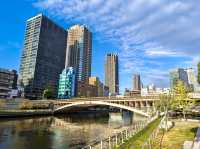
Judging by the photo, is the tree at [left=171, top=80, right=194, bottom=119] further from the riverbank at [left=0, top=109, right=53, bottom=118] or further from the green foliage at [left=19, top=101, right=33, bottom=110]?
the green foliage at [left=19, top=101, right=33, bottom=110]

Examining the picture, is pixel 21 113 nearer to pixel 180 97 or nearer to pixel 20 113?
pixel 20 113

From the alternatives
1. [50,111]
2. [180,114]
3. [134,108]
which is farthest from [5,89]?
[180,114]

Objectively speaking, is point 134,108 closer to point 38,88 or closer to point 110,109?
point 110,109

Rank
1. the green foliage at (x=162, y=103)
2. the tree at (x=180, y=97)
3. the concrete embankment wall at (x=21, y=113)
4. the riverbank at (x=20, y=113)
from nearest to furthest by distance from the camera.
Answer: the tree at (x=180, y=97)
the green foliage at (x=162, y=103)
the riverbank at (x=20, y=113)
the concrete embankment wall at (x=21, y=113)

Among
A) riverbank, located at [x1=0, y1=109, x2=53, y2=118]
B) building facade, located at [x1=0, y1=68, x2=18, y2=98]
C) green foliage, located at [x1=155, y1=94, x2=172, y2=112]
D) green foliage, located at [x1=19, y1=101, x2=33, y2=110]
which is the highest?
building facade, located at [x1=0, y1=68, x2=18, y2=98]

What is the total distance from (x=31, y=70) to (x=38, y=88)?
19248 millimetres

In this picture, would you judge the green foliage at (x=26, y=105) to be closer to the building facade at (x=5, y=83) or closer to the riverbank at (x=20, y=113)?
the riverbank at (x=20, y=113)

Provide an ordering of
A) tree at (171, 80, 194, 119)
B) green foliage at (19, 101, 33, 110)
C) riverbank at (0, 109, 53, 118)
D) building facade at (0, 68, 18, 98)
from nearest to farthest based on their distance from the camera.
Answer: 1. tree at (171, 80, 194, 119)
2. riverbank at (0, 109, 53, 118)
3. green foliage at (19, 101, 33, 110)
4. building facade at (0, 68, 18, 98)

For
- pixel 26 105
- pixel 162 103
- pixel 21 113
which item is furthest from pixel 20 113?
pixel 162 103

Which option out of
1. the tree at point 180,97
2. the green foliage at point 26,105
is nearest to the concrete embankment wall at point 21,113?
the green foliage at point 26,105

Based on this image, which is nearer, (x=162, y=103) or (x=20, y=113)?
(x=162, y=103)

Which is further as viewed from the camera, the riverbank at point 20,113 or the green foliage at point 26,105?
the green foliage at point 26,105

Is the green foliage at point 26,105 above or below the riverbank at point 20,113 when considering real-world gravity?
above

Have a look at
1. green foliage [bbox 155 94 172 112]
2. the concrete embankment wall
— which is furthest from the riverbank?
green foliage [bbox 155 94 172 112]
